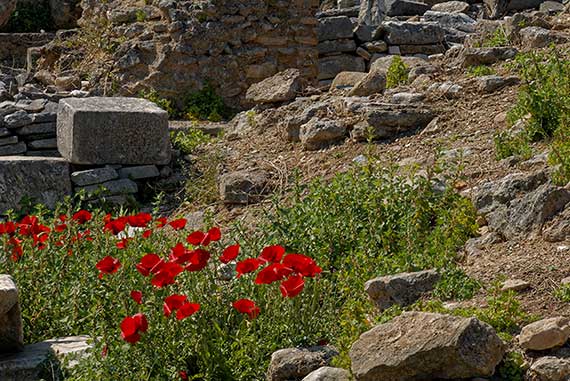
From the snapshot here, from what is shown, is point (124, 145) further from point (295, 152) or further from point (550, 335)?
point (550, 335)

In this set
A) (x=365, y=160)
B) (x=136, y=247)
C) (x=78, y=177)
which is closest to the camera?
(x=136, y=247)

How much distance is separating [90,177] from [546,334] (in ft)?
16.4

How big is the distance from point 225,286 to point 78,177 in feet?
11.6

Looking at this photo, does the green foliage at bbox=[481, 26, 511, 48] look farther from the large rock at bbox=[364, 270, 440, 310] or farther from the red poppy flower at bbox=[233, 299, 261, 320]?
the red poppy flower at bbox=[233, 299, 261, 320]

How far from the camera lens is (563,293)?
3920 millimetres

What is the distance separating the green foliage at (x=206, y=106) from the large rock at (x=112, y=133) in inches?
72.2

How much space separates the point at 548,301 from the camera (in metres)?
3.96

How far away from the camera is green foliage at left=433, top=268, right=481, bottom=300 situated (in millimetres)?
4199

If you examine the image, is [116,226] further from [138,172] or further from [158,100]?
[158,100]

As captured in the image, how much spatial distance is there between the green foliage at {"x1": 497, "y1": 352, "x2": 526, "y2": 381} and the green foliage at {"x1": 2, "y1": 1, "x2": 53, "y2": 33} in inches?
489

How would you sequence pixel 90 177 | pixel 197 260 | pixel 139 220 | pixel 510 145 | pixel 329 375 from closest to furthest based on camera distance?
pixel 329 375
pixel 197 260
pixel 139 220
pixel 510 145
pixel 90 177

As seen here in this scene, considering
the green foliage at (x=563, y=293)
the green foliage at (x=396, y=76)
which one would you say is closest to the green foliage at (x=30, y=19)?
the green foliage at (x=396, y=76)

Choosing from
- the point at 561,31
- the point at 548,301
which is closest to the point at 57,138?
the point at 561,31

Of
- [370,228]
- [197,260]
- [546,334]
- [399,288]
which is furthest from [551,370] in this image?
[370,228]
